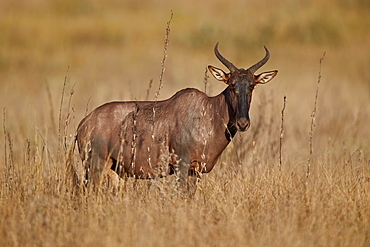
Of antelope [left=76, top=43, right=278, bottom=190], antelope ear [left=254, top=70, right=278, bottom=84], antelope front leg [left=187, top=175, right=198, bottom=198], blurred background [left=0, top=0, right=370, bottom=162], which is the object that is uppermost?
blurred background [left=0, top=0, right=370, bottom=162]

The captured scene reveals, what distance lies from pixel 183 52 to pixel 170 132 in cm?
1630

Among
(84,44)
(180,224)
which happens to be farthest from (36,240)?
(84,44)

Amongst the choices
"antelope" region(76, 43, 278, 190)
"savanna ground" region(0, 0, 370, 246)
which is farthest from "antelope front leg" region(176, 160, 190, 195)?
"savanna ground" region(0, 0, 370, 246)

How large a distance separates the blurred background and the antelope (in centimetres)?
489

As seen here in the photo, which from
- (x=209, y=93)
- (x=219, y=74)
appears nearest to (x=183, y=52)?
(x=209, y=93)

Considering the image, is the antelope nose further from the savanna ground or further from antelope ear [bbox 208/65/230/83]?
antelope ear [bbox 208/65/230/83]

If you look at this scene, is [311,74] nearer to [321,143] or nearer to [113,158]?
[321,143]

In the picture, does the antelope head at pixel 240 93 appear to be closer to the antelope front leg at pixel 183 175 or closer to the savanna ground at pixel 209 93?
the savanna ground at pixel 209 93

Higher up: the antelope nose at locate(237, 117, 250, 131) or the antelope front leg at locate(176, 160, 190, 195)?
the antelope nose at locate(237, 117, 250, 131)

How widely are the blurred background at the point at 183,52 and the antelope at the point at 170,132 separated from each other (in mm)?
4894

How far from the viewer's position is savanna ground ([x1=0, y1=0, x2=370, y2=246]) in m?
6.32

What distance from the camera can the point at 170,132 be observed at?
8.30m

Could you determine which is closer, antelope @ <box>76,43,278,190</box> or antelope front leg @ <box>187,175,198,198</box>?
antelope front leg @ <box>187,175,198,198</box>

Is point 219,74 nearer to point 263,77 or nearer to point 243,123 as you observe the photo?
point 263,77
